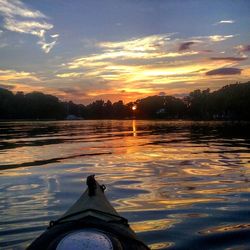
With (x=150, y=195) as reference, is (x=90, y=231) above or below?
above

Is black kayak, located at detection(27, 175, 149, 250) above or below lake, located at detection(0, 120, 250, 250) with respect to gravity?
above

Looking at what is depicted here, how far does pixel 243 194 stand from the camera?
512 inches

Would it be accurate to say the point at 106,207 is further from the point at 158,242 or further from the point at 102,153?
the point at 102,153

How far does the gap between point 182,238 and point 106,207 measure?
2.44 metres

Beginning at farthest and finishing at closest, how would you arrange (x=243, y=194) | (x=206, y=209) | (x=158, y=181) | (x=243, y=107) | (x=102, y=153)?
(x=243, y=107), (x=102, y=153), (x=158, y=181), (x=243, y=194), (x=206, y=209)

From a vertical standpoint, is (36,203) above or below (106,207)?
below

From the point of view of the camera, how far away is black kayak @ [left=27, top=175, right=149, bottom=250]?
501cm

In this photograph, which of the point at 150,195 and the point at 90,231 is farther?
the point at 150,195

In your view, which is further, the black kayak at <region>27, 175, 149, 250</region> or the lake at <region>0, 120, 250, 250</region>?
the lake at <region>0, 120, 250, 250</region>

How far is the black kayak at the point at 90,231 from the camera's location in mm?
5012

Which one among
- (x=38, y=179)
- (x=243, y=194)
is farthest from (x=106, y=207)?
(x=38, y=179)

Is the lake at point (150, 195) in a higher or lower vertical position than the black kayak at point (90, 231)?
lower

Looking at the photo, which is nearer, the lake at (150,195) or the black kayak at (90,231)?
the black kayak at (90,231)

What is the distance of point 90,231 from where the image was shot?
5.45 meters
